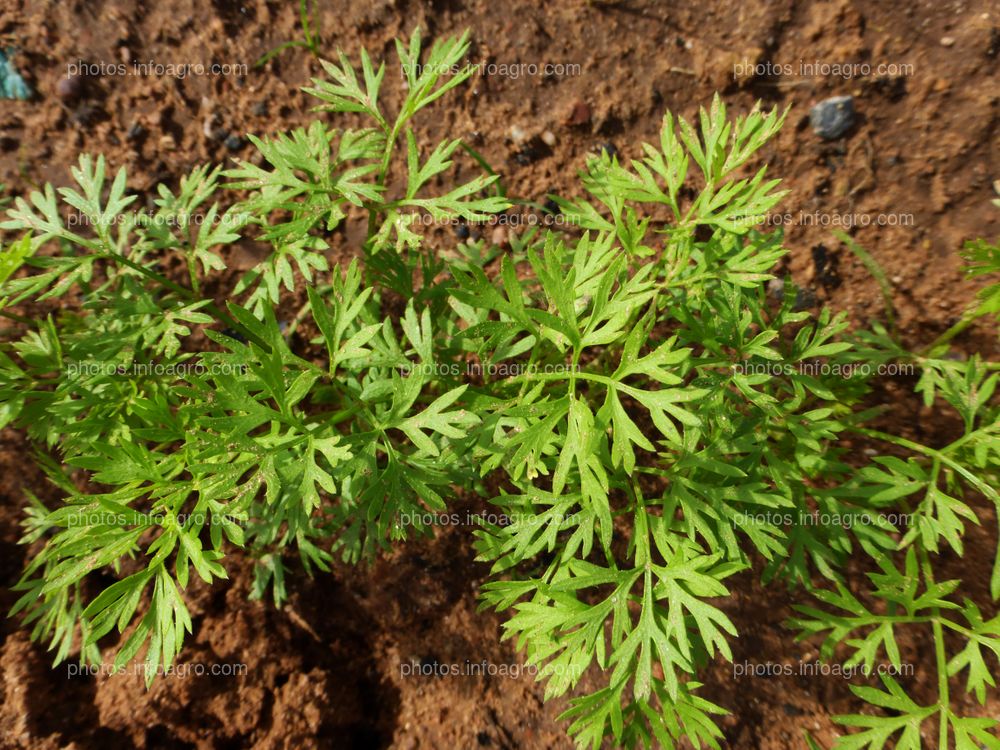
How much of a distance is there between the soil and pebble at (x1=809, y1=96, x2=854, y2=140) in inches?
1.5

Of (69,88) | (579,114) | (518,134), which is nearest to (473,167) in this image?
(518,134)

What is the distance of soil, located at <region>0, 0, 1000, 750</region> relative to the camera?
291 cm

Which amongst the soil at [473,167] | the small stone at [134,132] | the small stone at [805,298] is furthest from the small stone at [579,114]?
the small stone at [134,132]

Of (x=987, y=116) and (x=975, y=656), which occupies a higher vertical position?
(x=987, y=116)

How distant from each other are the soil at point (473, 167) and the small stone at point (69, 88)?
1.5 inches

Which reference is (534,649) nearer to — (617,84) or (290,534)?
(290,534)

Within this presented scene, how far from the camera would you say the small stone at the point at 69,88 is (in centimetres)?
334

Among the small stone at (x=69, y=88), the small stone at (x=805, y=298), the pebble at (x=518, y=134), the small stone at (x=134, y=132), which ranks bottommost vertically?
the small stone at (x=805, y=298)

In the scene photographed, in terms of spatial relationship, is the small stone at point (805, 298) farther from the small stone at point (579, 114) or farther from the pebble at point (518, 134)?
the pebble at point (518, 134)

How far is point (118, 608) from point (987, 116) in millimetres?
4161

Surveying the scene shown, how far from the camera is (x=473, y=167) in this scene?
3428mm

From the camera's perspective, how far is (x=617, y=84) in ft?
10.9

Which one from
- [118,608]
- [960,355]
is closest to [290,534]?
[118,608]

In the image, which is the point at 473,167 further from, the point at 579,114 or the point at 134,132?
the point at 134,132
